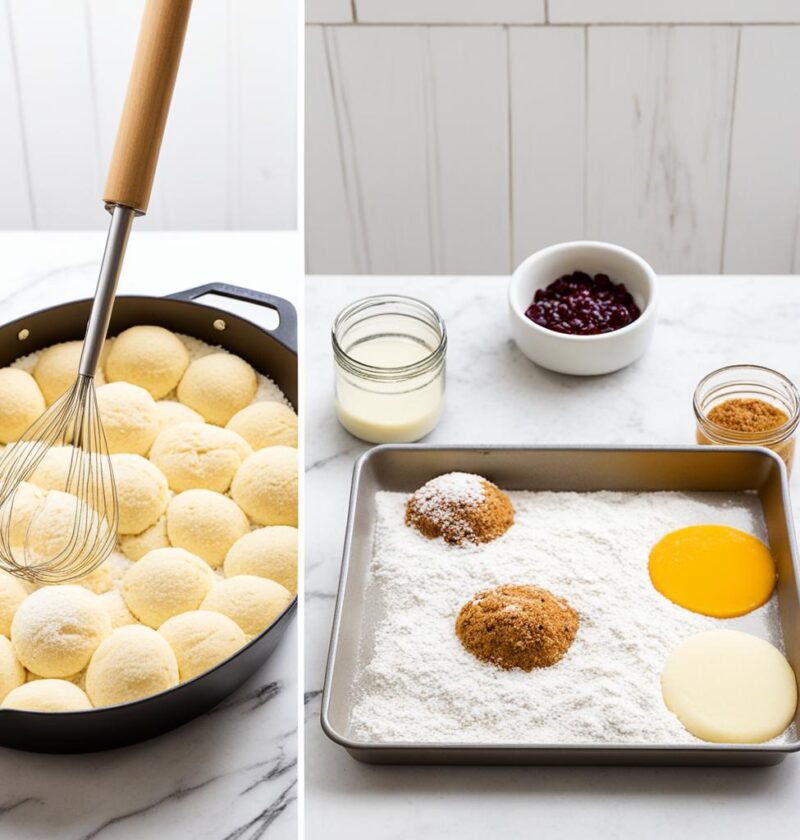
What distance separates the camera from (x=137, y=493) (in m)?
0.84

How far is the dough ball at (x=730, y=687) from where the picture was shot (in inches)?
28.4

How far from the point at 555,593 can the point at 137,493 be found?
318mm

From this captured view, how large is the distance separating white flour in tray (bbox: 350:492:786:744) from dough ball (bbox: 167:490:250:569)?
0.11 metres

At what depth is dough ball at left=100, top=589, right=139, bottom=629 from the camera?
2.54 feet

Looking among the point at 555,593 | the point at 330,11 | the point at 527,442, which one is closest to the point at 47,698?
the point at 555,593

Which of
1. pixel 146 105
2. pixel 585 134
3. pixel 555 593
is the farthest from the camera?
pixel 585 134

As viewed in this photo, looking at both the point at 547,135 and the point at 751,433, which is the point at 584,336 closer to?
the point at 751,433

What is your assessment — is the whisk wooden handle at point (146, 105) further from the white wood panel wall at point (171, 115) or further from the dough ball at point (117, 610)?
the white wood panel wall at point (171, 115)

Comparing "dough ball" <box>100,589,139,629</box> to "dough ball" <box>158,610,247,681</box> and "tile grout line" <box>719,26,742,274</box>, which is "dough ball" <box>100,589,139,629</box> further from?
"tile grout line" <box>719,26,742,274</box>

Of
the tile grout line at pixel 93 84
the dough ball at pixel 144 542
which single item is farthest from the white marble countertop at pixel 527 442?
the tile grout line at pixel 93 84

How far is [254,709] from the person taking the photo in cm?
76

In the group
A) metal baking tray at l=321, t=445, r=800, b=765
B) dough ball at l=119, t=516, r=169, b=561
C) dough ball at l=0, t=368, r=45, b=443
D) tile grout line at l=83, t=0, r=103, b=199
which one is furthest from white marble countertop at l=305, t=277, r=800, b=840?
tile grout line at l=83, t=0, r=103, b=199

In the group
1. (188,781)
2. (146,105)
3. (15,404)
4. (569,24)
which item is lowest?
(188,781)

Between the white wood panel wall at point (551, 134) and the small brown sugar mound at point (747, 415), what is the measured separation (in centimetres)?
61
